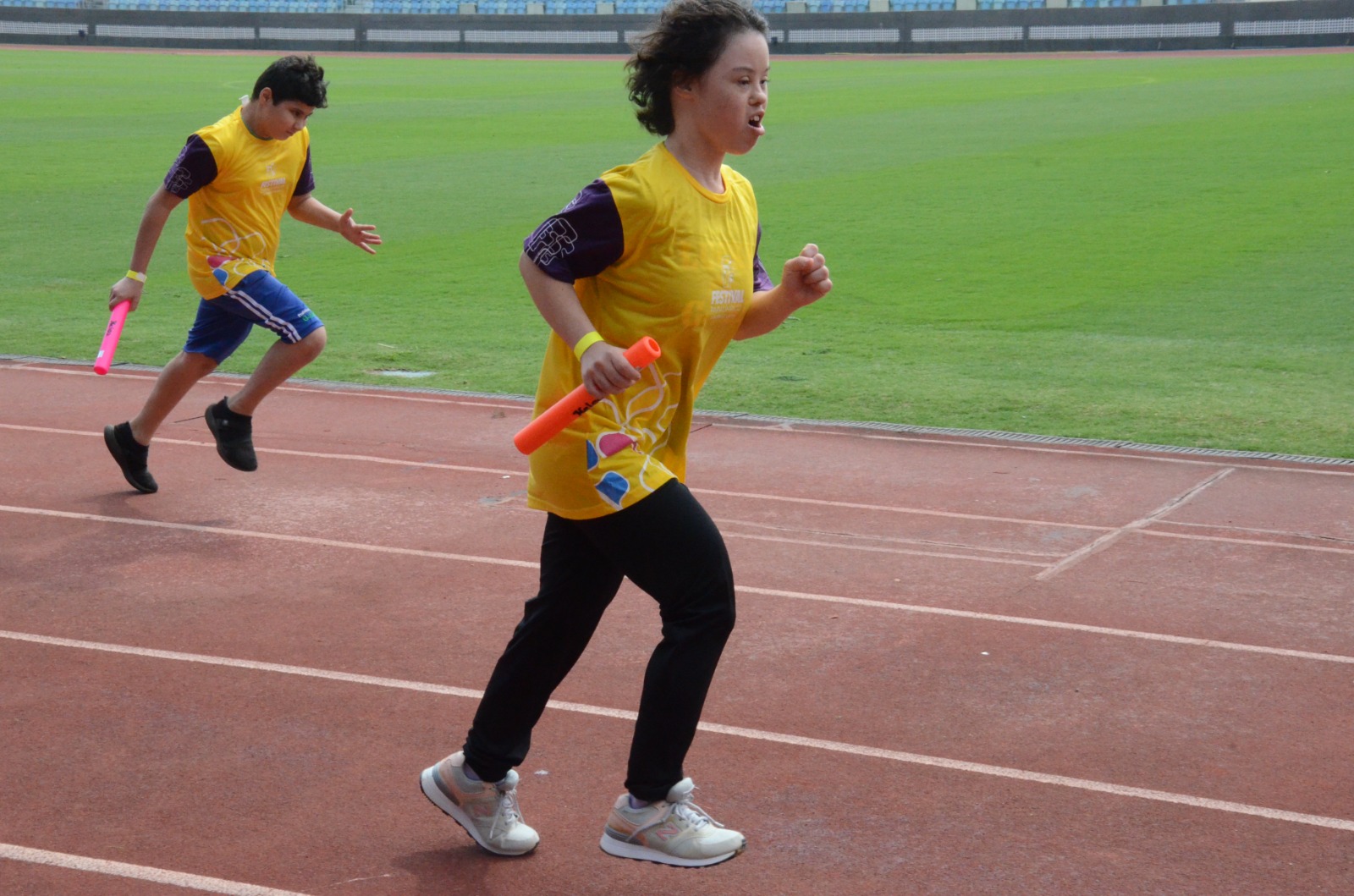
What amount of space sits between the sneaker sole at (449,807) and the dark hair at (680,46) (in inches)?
61.8

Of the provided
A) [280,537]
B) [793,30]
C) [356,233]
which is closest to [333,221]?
[356,233]

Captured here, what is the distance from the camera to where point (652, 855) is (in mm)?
3379

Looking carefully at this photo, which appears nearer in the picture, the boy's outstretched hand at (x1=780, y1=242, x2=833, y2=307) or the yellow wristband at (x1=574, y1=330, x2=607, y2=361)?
the yellow wristband at (x1=574, y1=330, x2=607, y2=361)

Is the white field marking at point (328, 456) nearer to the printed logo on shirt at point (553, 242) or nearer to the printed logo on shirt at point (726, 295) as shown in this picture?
the printed logo on shirt at point (726, 295)

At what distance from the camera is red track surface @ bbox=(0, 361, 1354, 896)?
11.8 feet

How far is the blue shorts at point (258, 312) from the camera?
22.0 ft

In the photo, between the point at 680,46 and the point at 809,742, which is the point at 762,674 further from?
the point at 680,46

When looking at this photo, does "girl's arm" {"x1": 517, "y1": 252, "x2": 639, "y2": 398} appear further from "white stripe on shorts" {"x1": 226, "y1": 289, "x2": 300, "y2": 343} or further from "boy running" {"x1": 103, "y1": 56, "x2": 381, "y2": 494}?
"white stripe on shorts" {"x1": 226, "y1": 289, "x2": 300, "y2": 343}

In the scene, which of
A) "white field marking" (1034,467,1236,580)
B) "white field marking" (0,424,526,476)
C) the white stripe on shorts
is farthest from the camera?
"white field marking" (0,424,526,476)

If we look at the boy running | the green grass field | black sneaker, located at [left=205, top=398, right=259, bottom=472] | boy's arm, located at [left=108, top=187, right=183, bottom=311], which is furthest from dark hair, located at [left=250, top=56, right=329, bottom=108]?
the green grass field

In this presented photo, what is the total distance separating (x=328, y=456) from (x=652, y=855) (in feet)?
15.4

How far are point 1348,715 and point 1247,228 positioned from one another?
1238cm

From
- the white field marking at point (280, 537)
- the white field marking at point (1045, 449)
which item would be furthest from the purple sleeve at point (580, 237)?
the white field marking at point (1045, 449)

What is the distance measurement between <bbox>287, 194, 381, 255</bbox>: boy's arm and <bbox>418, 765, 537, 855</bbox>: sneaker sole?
11.3ft
